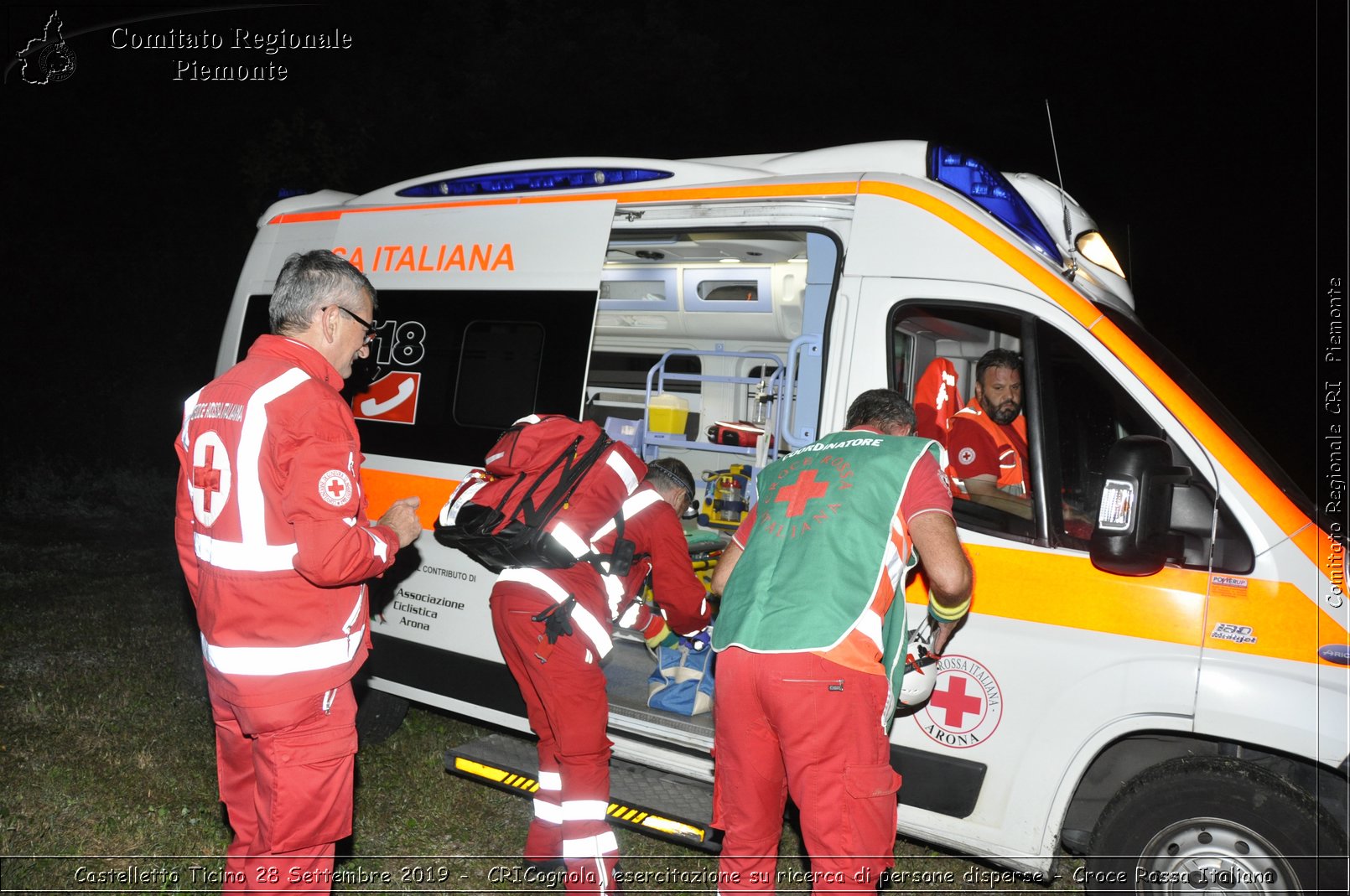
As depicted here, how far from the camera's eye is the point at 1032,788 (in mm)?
3191

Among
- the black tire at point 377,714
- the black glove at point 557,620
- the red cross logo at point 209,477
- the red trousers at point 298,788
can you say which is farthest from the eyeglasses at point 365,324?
the black tire at point 377,714

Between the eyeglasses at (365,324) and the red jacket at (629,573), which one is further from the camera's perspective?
the red jacket at (629,573)

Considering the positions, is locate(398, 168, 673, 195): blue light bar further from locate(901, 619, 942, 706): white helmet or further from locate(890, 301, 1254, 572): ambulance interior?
locate(901, 619, 942, 706): white helmet

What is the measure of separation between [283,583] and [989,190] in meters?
2.91

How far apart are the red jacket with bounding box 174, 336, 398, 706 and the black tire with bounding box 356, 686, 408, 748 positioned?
2461 millimetres

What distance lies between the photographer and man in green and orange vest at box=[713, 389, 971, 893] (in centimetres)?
250

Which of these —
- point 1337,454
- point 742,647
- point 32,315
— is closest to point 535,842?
point 742,647

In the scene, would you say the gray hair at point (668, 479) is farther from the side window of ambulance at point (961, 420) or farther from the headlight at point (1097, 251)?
the headlight at point (1097, 251)

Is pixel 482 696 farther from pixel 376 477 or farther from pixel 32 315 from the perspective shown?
pixel 32 315

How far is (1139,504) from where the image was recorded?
2.85 meters

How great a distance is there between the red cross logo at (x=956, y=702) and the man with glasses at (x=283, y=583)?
1958 millimetres

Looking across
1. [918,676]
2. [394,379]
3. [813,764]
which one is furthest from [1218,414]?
[394,379]

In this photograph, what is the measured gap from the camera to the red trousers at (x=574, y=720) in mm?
3320

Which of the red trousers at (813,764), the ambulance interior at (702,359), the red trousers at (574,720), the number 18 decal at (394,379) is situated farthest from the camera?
the ambulance interior at (702,359)
